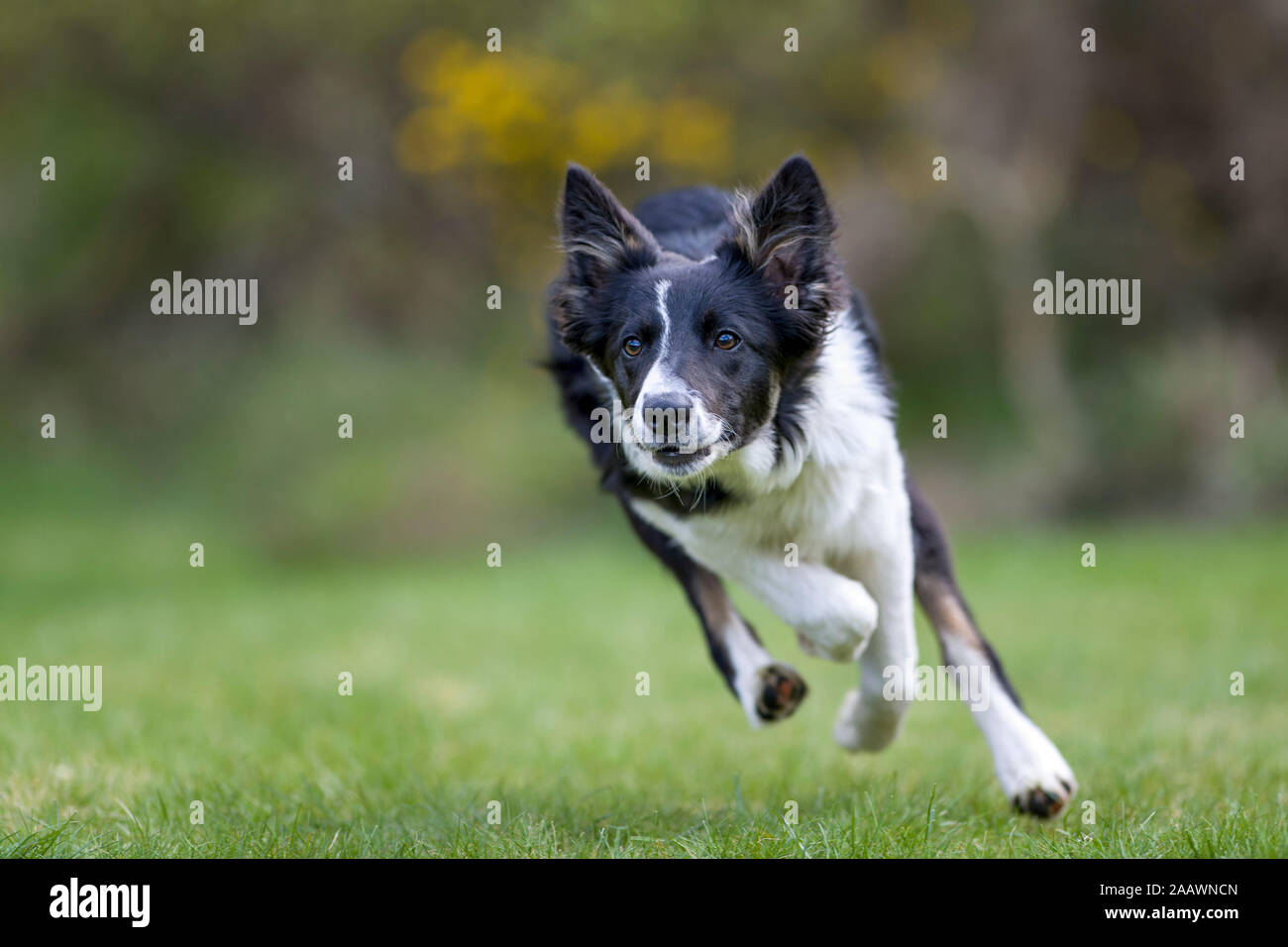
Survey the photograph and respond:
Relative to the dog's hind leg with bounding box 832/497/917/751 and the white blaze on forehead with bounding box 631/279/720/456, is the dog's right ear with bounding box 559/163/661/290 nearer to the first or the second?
the white blaze on forehead with bounding box 631/279/720/456

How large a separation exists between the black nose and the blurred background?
11.6 meters

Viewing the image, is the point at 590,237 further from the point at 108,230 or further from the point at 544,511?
the point at 108,230

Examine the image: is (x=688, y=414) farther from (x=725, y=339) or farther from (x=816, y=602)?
(x=816, y=602)

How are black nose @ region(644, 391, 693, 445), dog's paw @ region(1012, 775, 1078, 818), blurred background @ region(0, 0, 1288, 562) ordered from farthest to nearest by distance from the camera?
blurred background @ region(0, 0, 1288, 562)
dog's paw @ region(1012, 775, 1078, 818)
black nose @ region(644, 391, 693, 445)

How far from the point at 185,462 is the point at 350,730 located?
1353cm

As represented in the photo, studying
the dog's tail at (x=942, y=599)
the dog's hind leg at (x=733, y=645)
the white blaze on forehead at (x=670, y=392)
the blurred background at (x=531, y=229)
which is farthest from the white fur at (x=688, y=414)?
the blurred background at (x=531, y=229)

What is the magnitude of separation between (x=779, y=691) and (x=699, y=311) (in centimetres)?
127

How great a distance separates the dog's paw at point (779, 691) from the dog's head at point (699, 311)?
0.75 metres

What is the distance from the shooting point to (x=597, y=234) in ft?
15.4

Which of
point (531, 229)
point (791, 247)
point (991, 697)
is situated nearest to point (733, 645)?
point (991, 697)

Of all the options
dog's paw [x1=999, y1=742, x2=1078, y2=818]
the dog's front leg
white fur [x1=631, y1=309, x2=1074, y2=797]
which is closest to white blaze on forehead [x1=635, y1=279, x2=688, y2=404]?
white fur [x1=631, y1=309, x2=1074, y2=797]

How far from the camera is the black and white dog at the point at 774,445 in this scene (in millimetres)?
4406

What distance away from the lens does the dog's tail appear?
488cm

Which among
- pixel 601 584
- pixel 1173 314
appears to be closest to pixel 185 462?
pixel 601 584
